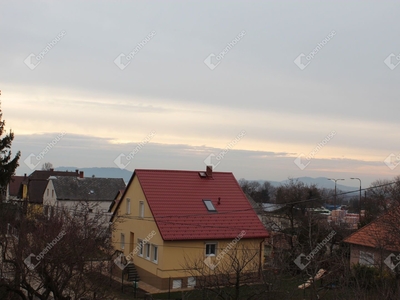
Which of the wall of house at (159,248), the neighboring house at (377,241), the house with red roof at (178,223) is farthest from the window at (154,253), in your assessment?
the neighboring house at (377,241)

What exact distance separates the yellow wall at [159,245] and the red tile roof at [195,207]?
0.51m

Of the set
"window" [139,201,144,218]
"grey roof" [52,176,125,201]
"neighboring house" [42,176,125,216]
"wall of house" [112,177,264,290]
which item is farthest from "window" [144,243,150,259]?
"grey roof" [52,176,125,201]

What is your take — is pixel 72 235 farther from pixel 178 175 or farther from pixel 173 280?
pixel 178 175

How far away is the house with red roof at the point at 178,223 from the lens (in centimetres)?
2295

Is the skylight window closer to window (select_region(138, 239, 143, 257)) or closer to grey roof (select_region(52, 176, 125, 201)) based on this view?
window (select_region(138, 239, 143, 257))

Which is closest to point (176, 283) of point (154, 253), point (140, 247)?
point (154, 253)

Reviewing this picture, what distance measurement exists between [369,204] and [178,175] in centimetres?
1785

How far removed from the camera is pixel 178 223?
77.1ft

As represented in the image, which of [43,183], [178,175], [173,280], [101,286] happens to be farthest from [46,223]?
[43,183]

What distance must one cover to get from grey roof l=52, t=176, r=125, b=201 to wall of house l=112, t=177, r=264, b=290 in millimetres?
22327

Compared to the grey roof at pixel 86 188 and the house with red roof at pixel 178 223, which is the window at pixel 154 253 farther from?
the grey roof at pixel 86 188

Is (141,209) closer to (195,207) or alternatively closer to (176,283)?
(195,207)

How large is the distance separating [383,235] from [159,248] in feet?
38.2

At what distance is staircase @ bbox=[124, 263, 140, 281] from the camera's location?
2454 cm
